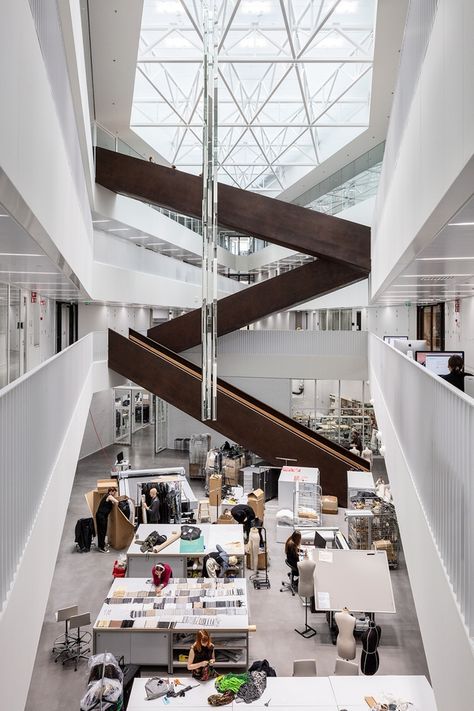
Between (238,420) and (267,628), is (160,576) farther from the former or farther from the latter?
(238,420)

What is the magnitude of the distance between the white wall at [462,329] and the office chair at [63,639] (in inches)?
525

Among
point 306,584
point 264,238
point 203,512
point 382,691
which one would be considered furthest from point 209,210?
point 382,691

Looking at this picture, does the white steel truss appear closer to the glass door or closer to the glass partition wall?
the glass partition wall

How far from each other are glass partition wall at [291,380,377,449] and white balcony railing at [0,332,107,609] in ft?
88.0

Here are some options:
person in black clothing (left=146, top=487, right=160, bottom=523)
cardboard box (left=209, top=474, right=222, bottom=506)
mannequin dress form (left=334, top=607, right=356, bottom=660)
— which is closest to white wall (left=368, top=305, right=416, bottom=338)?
cardboard box (left=209, top=474, right=222, bottom=506)

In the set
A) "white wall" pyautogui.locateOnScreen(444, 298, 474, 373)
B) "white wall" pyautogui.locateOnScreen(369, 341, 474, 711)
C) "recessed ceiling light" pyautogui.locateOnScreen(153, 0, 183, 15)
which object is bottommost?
"white wall" pyautogui.locateOnScreen(369, 341, 474, 711)

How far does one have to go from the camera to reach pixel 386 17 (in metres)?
18.5

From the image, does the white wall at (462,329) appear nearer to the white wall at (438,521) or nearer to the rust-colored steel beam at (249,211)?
the rust-colored steel beam at (249,211)

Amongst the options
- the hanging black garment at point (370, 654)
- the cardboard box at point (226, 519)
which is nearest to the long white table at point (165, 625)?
the hanging black garment at point (370, 654)

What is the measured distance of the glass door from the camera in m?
39.4

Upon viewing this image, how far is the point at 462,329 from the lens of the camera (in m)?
22.5

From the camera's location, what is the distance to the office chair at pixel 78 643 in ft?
47.8

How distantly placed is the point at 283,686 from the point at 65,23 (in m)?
11.8

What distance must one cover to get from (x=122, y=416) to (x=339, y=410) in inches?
521
